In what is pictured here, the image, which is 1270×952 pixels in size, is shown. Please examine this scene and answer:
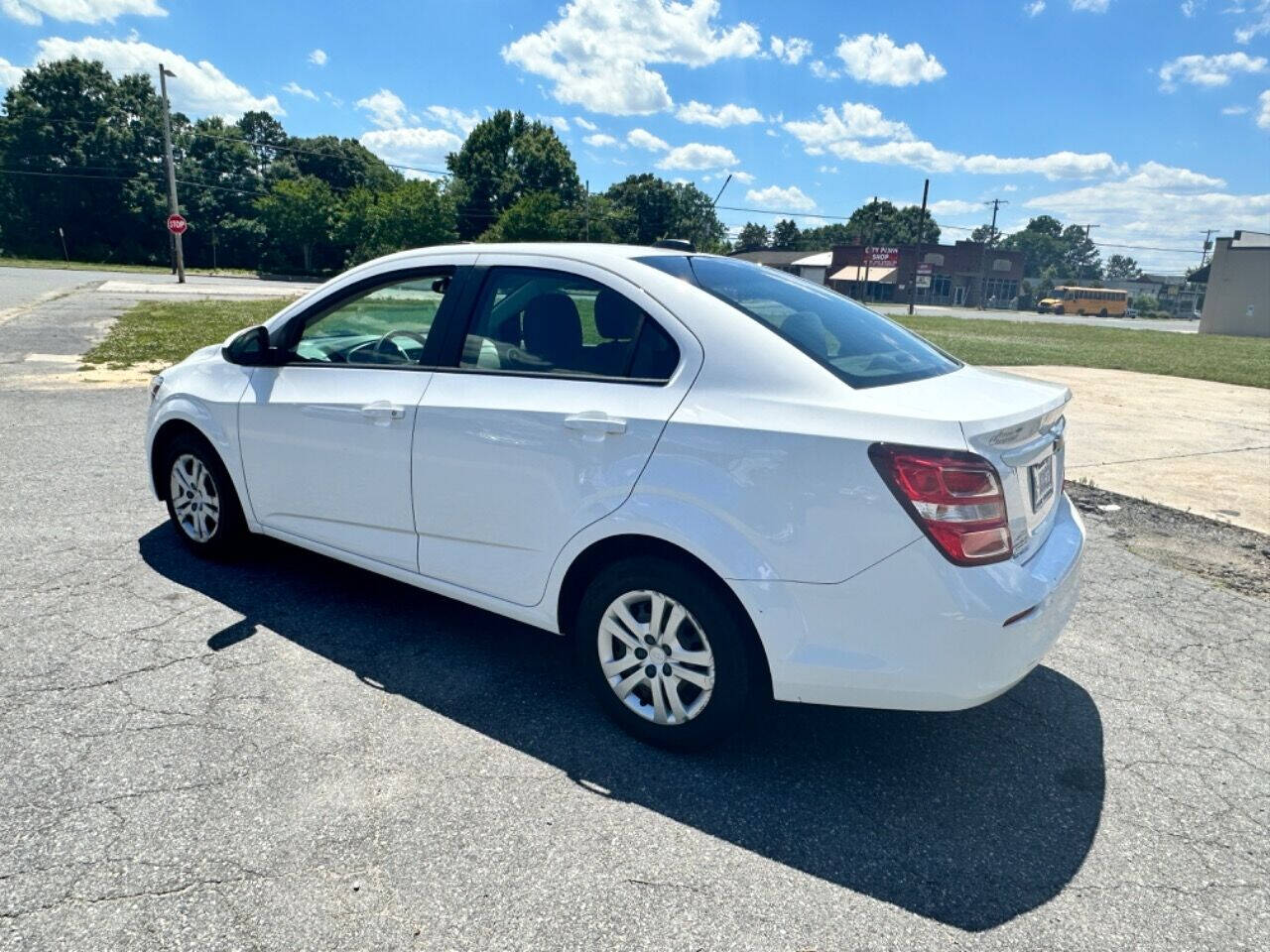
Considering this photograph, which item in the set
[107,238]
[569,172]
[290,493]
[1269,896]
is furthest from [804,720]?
[569,172]

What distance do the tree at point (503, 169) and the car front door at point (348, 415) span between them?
7376 centimetres

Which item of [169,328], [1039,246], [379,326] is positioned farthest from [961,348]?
[1039,246]

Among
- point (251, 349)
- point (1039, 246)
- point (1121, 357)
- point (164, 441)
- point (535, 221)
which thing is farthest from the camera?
point (1039, 246)

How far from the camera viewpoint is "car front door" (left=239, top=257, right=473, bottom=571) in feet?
11.1

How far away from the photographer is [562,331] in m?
3.10

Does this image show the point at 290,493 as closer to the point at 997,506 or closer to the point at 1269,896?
the point at 997,506

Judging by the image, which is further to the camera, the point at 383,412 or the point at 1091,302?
the point at 1091,302

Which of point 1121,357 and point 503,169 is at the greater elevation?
point 503,169

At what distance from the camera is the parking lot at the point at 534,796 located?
6.97 feet

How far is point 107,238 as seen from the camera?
63.0 metres

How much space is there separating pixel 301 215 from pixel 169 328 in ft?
163

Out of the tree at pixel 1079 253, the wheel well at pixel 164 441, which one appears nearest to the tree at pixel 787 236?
the tree at pixel 1079 253

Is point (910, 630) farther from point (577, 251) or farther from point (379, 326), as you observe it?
point (379, 326)

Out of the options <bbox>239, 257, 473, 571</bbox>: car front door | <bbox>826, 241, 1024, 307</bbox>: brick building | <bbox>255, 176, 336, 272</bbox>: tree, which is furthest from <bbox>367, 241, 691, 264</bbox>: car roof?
<bbox>826, 241, 1024, 307</bbox>: brick building
